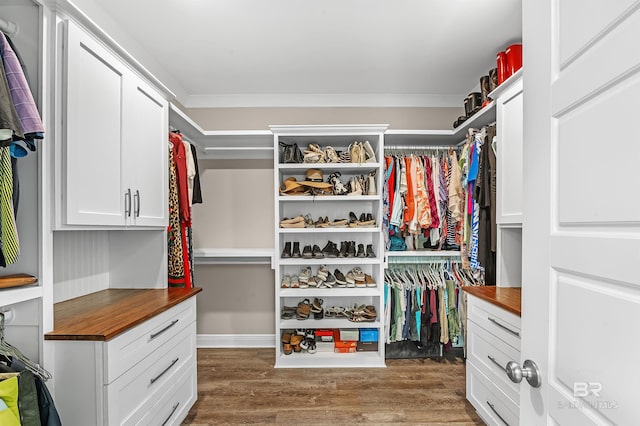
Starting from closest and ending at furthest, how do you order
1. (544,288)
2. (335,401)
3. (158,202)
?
(544,288) < (158,202) < (335,401)

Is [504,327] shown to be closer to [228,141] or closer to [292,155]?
[292,155]

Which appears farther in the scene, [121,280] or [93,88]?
[121,280]

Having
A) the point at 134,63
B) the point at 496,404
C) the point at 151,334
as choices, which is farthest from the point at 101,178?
the point at 496,404

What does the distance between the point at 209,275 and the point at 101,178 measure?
6.38 feet

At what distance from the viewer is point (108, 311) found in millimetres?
1625

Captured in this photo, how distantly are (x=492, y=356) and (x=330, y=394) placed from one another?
45.5 inches

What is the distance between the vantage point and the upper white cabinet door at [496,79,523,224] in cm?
196

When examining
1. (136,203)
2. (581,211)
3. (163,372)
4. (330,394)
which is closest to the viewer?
(581,211)

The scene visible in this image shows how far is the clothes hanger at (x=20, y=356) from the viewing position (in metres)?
1.13

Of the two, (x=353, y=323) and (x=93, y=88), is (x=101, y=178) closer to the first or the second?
(x=93, y=88)

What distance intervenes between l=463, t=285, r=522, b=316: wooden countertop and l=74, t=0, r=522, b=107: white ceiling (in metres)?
1.69

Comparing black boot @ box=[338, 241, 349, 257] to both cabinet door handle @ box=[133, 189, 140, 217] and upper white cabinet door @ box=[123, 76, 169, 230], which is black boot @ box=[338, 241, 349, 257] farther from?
cabinet door handle @ box=[133, 189, 140, 217]

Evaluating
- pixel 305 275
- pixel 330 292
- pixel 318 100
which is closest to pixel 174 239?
pixel 305 275

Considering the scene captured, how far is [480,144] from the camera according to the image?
2.37 m
